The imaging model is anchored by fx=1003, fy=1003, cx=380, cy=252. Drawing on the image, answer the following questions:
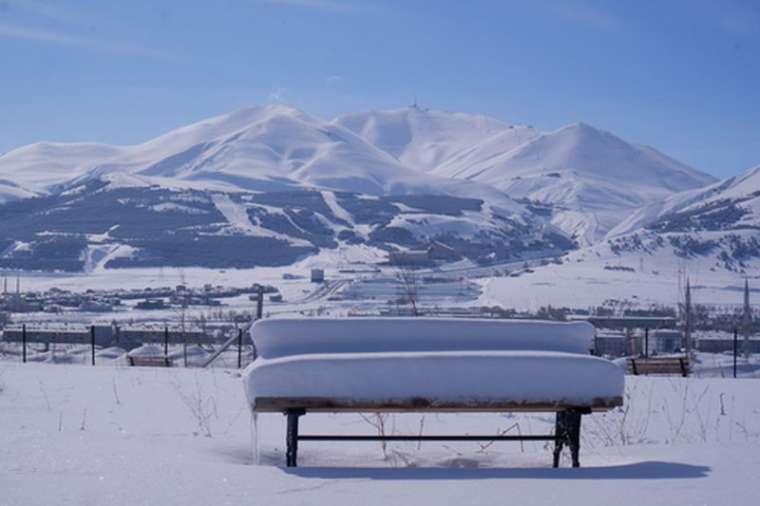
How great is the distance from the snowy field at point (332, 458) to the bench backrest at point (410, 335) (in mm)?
618

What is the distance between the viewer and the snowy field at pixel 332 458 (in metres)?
3.91

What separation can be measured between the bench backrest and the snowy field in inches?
24.3

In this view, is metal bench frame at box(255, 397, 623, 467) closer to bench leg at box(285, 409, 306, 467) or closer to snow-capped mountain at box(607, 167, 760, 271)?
bench leg at box(285, 409, 306, 467)

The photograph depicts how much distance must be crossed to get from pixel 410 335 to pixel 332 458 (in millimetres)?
892

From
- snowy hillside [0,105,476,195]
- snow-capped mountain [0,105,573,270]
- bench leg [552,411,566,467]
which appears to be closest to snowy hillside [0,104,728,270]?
snow-capped mountain [0,105,573,270]

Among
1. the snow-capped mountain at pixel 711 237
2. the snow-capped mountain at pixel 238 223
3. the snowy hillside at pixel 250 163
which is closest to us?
the snow-capped mountain at pixel 711 237

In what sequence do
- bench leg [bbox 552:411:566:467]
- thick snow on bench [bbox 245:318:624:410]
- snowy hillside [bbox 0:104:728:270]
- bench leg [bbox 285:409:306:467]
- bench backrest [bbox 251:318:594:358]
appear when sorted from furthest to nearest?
1. snowy hillside [bbox 0:104:728:270]
2. bench backrest [bbox 251:318:594:358]
3. bench leg [bbox 552:411:566:467]
4. bench leg [bbox 285:409:306:467]
5. thick snow on bench [bbox 245:318:624:410]

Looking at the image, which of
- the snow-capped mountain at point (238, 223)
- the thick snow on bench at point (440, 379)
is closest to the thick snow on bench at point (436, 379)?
the thick snow on bench at point (440, 379)

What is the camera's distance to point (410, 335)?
534 cm

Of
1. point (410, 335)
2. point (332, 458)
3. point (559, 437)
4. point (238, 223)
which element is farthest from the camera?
point (238, 223)

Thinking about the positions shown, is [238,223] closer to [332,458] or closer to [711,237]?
[711,237]

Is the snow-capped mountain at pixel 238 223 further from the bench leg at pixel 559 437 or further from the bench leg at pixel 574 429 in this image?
the bench leg at pixel 574 429

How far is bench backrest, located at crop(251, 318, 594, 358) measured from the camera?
17.1 ft

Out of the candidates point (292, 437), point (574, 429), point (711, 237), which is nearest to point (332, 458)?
point (292, 437)
